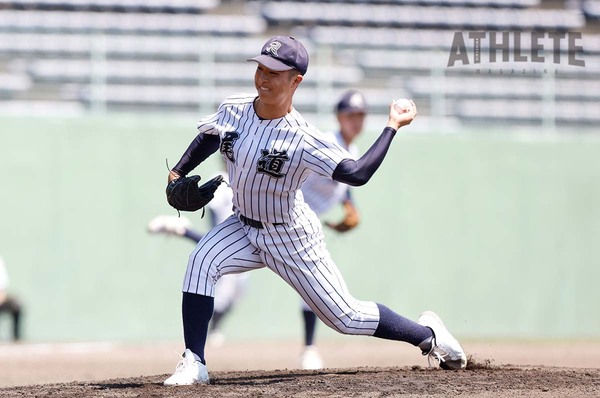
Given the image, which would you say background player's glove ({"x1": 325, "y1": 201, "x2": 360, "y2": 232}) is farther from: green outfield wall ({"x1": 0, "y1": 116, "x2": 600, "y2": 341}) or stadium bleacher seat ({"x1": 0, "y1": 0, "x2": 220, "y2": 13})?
stadium bleacher seat ({"x1": 0, "y1": 0, "x2": 220, "y2": 13})

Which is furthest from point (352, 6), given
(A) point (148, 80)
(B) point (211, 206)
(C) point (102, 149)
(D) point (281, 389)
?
(D) point (281, 389)

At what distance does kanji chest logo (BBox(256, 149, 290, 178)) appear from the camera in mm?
5355

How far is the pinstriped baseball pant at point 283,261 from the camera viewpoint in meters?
5.56

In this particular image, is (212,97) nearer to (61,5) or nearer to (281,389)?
(61,5)

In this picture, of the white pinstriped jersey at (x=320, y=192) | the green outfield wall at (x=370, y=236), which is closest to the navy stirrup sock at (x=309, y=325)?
the white pinstriped jersey at (x=320, y=192)

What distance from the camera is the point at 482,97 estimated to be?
512 inches

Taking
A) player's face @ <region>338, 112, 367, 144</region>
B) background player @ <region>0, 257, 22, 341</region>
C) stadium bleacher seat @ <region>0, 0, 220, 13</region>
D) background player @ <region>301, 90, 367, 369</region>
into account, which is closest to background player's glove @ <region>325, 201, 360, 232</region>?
background player @ <region>301, 90, 367, 369</region>

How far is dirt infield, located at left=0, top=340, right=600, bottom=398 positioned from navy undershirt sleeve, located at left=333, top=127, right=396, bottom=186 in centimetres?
103

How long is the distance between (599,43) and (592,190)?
1.95 metres

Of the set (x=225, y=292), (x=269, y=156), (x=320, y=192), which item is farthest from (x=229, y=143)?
(x=225, y=292)

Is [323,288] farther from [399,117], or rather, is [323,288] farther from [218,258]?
[399,117]

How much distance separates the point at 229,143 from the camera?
5477 mm

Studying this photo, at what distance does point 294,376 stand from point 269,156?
55.4 inches

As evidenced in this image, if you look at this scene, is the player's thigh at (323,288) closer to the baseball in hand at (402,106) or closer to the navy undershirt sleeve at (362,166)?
the navy undershirt sleeve at (362,166)
